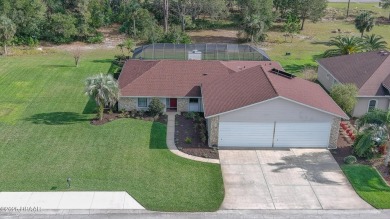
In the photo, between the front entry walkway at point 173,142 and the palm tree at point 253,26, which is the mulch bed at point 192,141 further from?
the palm tree at point 253,26

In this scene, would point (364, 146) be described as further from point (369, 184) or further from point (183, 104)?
point (183, 104)

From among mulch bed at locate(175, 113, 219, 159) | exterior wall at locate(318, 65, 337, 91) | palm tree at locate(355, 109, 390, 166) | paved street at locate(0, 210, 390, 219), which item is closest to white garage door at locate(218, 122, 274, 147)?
mulch bed at locate(175, 113, 219, 159)

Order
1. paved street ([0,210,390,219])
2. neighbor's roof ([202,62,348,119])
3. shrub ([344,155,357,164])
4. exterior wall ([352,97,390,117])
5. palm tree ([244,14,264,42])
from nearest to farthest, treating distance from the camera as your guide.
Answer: paved street ([0,210,390,219]), shrub ([344,155,357,164]), neighbor's roof ([202,62,348,119]), exterior wall ([352,97,390,117]), palm tree ([244,14,264,42])

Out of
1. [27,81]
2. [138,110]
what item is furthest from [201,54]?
[27,81]

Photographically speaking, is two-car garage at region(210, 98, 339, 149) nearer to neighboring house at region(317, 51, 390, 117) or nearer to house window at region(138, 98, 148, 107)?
neighboring house at region(317, 51, 390, 117)

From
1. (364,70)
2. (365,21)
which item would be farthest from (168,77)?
(365,21)

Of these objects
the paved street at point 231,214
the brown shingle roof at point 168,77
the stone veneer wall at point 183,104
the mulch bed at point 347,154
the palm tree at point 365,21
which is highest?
the palm tree at point 365,21

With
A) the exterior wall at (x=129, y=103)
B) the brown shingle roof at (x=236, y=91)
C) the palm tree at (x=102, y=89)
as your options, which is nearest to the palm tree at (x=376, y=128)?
the brown shingle roof at (x=236, y=91)

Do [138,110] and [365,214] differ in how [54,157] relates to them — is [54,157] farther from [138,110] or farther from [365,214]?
[365,214]
